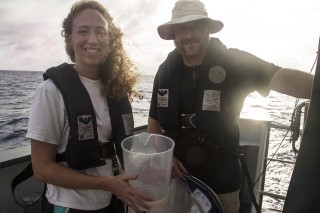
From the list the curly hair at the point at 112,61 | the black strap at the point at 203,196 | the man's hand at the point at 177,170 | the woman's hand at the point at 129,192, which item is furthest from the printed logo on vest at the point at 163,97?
the woman's hand at the point at 129,192

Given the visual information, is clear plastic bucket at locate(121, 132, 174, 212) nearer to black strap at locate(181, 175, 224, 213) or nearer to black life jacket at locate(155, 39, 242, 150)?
black strap at locate(181, 175, 224, 213)

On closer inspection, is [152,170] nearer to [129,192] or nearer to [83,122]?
[129,192]

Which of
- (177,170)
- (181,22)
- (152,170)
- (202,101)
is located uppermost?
(181,22)

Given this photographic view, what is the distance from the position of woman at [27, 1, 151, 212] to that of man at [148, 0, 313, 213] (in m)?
0.49

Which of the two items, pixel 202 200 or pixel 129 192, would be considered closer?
pixel 129 192

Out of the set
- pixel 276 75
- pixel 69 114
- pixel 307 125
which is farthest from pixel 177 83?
pixel 307 125

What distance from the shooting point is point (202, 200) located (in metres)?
1.94

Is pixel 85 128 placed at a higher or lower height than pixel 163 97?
lower

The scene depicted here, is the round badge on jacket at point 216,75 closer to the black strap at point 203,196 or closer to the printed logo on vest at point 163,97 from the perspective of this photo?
the printed logo on vest at point 163,97

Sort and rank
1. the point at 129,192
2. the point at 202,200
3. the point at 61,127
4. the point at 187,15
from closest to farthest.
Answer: the point at 129,192
the point at 61,127
the point at 202,200
the point at 187,15

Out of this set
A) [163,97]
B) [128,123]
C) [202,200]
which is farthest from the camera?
[163,97]

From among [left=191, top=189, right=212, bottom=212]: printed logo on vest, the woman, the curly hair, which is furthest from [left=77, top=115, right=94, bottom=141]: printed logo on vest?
[left=191, top=189, right=212, bottom=212]: printed logo on vest

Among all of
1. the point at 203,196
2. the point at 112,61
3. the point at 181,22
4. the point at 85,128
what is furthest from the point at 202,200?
the point at 181,22

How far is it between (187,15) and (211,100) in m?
0.74
